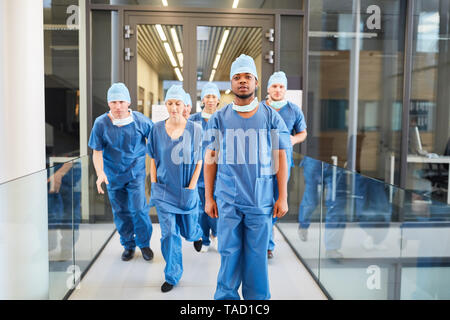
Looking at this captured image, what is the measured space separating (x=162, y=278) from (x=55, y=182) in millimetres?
831

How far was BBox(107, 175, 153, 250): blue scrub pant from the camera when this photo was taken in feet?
8.41

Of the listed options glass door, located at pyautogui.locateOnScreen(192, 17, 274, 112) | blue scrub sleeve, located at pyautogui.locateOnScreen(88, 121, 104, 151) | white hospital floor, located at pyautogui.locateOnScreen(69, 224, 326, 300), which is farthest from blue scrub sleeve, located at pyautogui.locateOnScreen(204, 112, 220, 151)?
glass door, located at pyautogui.locateOnScreen(192, 17, 274, 112)

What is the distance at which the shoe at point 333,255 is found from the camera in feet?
7.97

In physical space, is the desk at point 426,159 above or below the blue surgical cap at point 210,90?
below

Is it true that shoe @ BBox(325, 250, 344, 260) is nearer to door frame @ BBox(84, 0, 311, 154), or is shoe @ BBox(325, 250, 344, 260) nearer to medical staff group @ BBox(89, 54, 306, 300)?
medical staff group @ BBox(89, 54, 306, 300)

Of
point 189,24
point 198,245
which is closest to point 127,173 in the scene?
point 198,245

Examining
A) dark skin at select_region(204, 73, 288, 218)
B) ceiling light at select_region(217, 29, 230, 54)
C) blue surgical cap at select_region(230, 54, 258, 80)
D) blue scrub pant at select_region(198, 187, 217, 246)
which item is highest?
ceiling light at select_region(217, 29, 230, 54)

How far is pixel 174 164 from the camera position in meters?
2.26

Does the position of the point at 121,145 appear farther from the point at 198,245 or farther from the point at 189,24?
the point at 189,24

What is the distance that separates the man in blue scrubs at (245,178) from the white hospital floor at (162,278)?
0.82ft

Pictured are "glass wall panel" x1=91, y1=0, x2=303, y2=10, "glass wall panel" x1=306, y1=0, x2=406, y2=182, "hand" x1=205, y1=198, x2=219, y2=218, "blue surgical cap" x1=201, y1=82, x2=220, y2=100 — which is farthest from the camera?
"glass wall panel" x1=306, y1=0, x2=406, y2=182

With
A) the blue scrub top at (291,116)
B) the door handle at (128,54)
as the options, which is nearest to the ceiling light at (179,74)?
the door handle at (128,54)

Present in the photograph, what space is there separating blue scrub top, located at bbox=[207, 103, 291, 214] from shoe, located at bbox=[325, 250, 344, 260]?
80 centimetres

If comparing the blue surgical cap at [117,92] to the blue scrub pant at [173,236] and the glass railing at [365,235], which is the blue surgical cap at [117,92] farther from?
the glass railing at [365,235]
